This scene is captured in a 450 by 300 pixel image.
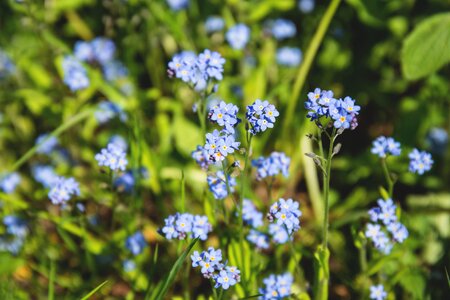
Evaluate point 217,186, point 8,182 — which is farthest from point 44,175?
point 217,186

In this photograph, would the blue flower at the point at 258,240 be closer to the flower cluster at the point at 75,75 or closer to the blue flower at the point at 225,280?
the blue flower at the point at 225,280

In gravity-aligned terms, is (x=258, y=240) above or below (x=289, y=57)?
below

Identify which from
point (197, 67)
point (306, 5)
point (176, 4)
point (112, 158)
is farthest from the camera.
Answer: point (306, 5)

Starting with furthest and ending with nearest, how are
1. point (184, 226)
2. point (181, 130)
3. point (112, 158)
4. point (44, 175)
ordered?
point (181, 130) → point (44, 175) → point (112, 158) → point (184, 226)

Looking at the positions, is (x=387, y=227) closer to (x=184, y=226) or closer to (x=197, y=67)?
(x=184, y=226)

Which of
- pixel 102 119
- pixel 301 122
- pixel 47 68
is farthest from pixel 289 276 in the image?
pixel 47 68

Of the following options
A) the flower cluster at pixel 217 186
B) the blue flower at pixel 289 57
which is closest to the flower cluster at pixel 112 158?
the flower cluster at pixel 217 186
